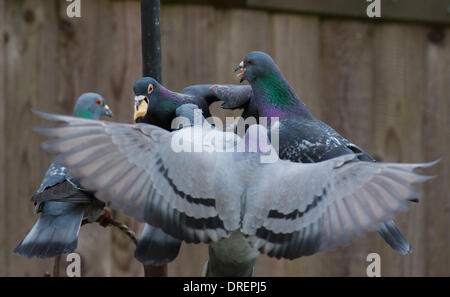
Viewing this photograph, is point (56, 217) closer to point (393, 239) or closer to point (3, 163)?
point (3, 163)

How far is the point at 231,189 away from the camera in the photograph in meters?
1.75

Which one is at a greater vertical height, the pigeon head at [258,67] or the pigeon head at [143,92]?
the pigeon head at [258,67]

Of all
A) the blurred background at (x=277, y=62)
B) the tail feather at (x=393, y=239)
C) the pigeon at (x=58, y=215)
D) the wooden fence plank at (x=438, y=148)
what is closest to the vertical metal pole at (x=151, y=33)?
the pigeon at (x=58, y=215)

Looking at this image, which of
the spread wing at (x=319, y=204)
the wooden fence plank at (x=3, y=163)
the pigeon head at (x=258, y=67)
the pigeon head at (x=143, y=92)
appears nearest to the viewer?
the spread wing at (x=319, y=204)

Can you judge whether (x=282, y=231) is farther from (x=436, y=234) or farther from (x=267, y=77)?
(x=436, y=234)

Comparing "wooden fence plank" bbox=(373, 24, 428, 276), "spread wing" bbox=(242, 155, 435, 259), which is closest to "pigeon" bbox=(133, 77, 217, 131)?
"spread wing" bbox=(242, 155, 435, 259)

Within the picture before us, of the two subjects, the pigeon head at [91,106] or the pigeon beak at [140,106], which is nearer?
the pigeon beak at [140,106]

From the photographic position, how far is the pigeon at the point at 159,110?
1873 mm

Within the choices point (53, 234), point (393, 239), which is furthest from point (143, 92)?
point (393, 239)

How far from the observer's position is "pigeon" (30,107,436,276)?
1720 millimetres

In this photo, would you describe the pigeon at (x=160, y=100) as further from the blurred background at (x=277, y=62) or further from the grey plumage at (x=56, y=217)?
the blurred background at (x=277, y=62)

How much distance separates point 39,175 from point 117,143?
1.67 meters

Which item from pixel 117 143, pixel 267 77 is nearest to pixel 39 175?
pixel 267 77

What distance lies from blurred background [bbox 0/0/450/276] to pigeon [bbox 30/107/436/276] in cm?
165
